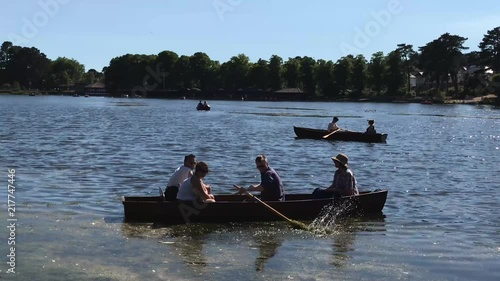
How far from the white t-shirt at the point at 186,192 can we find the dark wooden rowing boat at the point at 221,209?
0.45ft

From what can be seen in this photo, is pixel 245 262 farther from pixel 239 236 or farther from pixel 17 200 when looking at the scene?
pixel 17 200

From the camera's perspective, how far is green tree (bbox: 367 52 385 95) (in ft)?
533

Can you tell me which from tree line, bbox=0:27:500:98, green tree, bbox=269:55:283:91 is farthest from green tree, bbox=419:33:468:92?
Result: green tree, bbox=269:55:283:91

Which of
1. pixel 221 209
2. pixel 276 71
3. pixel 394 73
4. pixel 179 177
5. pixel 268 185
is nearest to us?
pixel 221 209

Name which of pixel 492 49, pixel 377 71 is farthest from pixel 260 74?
pixel 492 49

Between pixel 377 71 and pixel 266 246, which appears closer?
pixel 266 246

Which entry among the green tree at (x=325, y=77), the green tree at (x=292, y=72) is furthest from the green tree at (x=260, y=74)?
the green tree at (x=325, y=77)

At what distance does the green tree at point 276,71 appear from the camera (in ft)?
630

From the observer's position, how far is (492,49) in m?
145

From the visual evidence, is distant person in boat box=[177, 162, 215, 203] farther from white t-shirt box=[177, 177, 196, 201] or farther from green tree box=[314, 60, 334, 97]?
green tree box=[314, 60, 334, 97]

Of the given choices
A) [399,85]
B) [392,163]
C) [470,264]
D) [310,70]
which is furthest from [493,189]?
[310,70]

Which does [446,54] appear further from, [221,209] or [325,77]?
[221,209]

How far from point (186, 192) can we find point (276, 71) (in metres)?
178

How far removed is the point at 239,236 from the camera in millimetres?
15461
